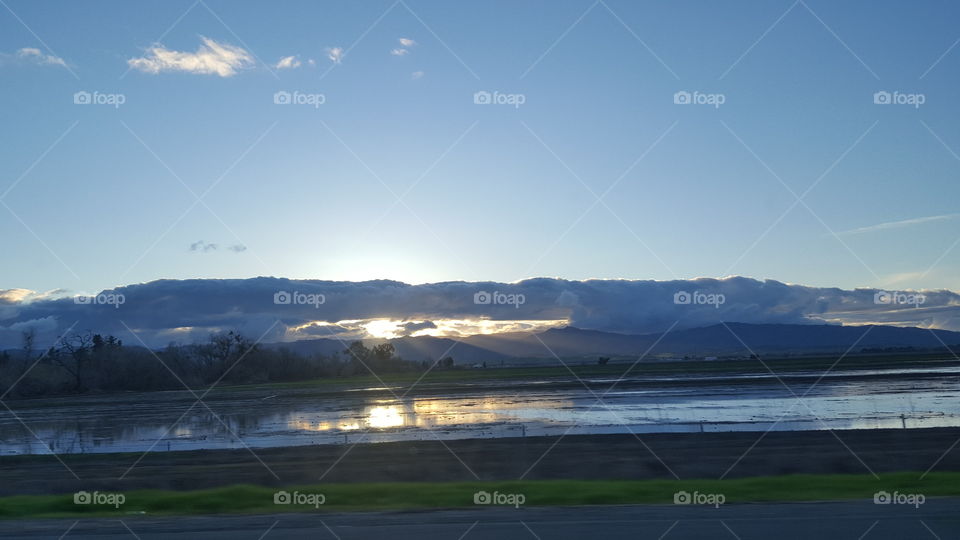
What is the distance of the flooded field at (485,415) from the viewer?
→ 29.7m

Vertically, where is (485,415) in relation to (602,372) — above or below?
below

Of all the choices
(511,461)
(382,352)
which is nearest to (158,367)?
(382,352)

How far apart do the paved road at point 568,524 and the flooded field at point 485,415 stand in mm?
16395

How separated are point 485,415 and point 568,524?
26299 mm

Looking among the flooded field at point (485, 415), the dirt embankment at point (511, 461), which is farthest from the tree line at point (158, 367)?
the dirt embankment at point (511, 461)

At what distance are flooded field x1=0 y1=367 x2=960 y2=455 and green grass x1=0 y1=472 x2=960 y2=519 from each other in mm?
13032

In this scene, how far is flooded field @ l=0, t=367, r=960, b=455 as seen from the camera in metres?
29.7

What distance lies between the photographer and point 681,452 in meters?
23.6

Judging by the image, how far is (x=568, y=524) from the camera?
10.9 m

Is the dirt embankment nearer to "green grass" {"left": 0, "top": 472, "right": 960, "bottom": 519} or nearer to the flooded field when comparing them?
the flooded field

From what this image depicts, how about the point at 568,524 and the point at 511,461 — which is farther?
the point at 511,461

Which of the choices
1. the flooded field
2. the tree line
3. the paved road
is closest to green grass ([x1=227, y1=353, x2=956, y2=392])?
the tree line

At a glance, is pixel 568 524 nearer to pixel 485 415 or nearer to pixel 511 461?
pixel 511 461

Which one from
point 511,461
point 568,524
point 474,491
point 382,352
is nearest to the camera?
point 568,524
